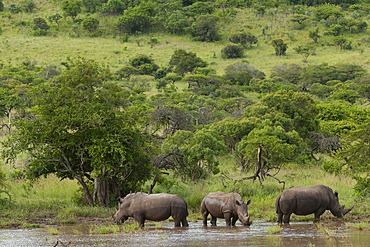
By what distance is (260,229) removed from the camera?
9789 millimetres

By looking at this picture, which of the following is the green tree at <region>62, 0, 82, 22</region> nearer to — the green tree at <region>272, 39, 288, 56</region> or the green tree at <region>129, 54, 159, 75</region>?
the green tree at <region>129, 54, 159, 75</region>

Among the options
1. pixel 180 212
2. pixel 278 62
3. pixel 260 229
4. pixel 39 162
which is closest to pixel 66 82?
pixel 39 162

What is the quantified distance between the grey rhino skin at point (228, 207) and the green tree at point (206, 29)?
8039 centimetres

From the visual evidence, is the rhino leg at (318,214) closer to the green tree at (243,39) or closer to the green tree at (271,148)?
the green tree at (271,148)

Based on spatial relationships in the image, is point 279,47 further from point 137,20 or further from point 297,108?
point 297,108

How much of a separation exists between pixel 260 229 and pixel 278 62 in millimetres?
63374

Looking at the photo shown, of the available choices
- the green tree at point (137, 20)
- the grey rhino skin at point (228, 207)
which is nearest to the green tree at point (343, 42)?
the green tree at point (137, 20)

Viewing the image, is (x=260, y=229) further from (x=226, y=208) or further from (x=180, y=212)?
(x=180, y=212)

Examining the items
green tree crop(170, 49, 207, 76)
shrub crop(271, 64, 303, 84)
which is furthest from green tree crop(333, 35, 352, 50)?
green tree crop(170, 49, 207, 76)

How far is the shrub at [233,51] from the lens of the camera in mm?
74875

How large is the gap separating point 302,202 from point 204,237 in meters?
2.92

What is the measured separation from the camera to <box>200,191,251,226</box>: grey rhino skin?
1030cm

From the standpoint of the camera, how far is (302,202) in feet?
34.7

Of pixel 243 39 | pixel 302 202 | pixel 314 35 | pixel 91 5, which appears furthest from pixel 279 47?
pixel 302 202
